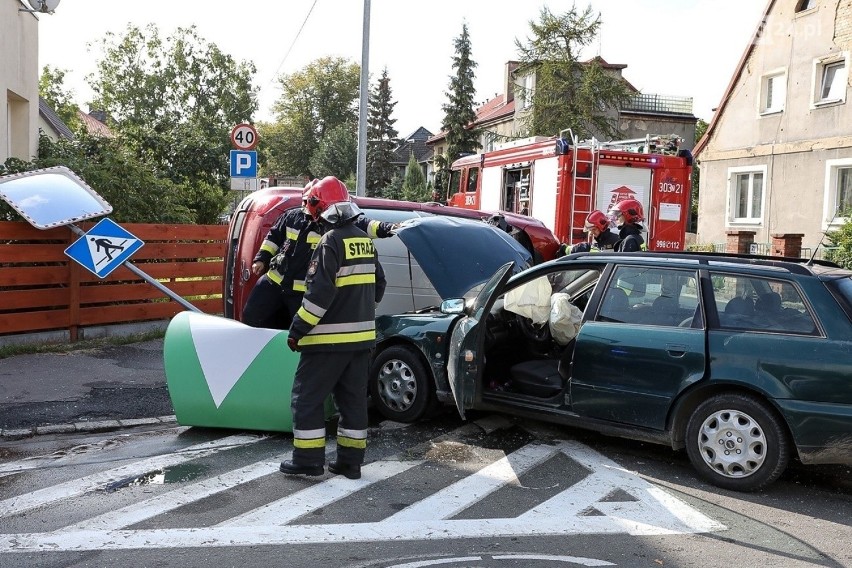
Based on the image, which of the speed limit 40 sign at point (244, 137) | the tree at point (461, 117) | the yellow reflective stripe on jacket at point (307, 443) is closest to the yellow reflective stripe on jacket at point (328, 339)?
the yellow reflective stripe on jacket at point (307, 443)

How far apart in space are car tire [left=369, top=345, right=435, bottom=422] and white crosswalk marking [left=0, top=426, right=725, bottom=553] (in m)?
0.90

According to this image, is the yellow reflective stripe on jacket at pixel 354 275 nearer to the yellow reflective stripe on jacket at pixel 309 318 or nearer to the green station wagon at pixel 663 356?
the yellow reflective stripe on jacket at pixel 309 318

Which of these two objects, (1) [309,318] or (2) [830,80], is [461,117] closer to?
(2) [830,80]

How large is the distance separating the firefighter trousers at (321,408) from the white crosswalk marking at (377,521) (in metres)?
0.20

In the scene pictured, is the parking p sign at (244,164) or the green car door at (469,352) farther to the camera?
the parking p sign at (244,164)

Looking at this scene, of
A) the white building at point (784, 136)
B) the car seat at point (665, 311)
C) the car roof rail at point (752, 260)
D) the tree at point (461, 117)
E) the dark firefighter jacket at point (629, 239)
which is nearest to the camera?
the car roof rail at point (752, 260)

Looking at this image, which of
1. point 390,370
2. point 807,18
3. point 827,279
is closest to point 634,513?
point 827,279

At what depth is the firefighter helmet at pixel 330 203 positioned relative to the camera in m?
5.39

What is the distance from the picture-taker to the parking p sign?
13289 mm

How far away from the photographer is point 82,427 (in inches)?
264

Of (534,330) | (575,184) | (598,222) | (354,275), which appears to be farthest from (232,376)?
(575,184)

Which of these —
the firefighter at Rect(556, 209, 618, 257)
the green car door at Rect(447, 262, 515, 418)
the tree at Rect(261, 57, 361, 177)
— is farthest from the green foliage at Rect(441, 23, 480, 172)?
the green car door at Rect(447, 262, 515, 418)

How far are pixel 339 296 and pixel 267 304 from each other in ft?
5.94

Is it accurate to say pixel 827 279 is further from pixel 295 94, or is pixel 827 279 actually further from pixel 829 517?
pixel 295 94
